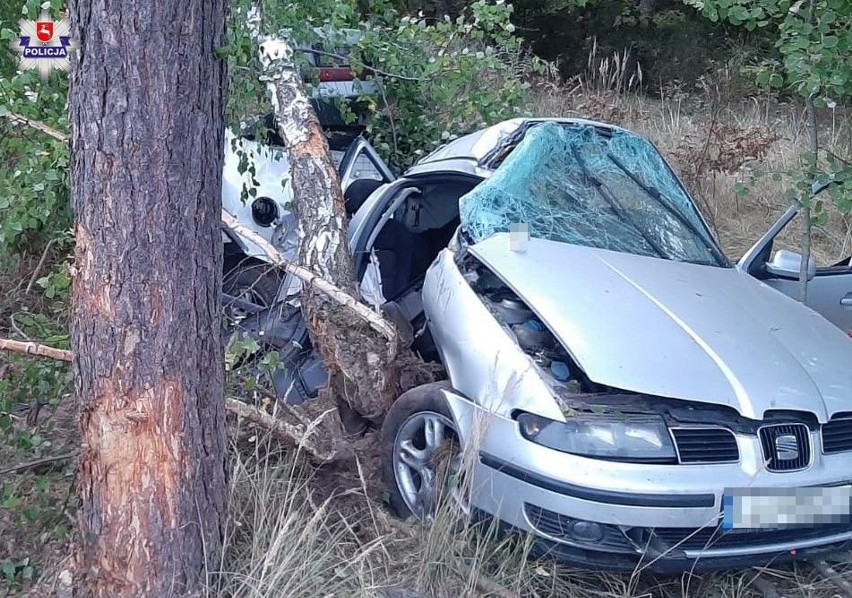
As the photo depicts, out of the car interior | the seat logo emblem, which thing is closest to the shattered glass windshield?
→ the car interior

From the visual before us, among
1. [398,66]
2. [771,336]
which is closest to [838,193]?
[771,336]

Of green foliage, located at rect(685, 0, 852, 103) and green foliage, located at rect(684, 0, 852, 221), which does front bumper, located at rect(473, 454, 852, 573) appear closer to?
green foliage, located at rect(684, 0, 852, 221)

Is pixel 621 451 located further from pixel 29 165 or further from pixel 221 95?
pixel 29 165

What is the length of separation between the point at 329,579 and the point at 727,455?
1.36 meters

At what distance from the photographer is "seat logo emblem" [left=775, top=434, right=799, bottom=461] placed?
3.05 m

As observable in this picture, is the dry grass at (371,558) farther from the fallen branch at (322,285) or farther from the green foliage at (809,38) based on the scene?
the green foliage at (809,38)

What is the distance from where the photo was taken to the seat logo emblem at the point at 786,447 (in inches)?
120

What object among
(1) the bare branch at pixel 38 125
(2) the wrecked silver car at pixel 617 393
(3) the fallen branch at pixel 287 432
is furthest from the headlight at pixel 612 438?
(1) the bare branch at pixel 38 125

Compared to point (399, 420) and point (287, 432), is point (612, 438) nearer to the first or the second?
point (399, 420)

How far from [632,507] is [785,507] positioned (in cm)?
53

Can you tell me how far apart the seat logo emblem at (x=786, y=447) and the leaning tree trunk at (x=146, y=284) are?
183 cm

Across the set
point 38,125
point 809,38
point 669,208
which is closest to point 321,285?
point 38,125

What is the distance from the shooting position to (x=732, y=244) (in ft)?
25.2

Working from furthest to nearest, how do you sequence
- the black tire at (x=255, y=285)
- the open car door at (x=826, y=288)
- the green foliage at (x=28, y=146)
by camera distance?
the open car door at (x=826, y=288) < the black tire at (x=255, y=285) < the green foliage at (x=28, y=146)
